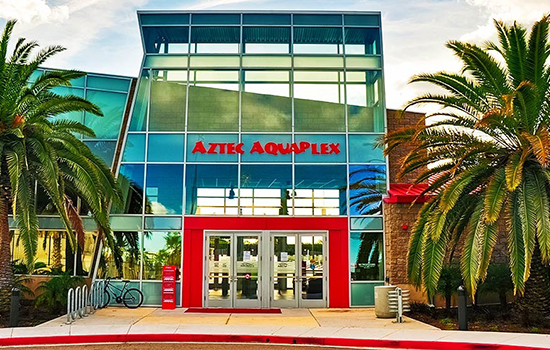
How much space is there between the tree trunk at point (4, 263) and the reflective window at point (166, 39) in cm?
830

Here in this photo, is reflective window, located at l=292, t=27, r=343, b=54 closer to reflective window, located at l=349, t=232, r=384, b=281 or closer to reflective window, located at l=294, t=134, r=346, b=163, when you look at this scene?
reflective window, located at l=294, t=134, r=346, b=163

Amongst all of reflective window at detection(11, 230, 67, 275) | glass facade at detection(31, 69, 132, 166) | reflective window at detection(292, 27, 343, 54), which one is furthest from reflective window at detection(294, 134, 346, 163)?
reflective window at detection(11, 230, 67, 275)

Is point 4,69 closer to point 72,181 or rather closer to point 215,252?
point 72,181

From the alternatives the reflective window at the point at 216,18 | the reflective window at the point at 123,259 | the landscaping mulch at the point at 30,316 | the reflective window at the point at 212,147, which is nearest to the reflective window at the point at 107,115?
the reflective window at the point at 212,147

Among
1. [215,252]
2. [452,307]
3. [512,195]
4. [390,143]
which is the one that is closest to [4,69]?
[215,252]

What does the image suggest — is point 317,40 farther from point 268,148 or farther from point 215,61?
point 268,148

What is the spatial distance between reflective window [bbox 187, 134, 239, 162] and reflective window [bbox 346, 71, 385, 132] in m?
4.32

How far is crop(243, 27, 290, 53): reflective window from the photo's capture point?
2355 cm

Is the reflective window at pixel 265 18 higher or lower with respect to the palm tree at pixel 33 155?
higher

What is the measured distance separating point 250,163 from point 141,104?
183 inches

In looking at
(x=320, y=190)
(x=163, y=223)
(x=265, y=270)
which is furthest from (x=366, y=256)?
(x=163, y=223)

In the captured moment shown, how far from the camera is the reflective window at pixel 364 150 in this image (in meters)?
22.2

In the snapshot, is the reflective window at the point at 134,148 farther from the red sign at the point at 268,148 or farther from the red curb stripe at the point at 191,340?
the red curb stripe at the point at 191,340

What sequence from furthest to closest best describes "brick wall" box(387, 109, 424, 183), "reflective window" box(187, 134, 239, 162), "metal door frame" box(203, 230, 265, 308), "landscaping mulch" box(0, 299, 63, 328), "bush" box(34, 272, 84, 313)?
"brick wall" box(387, 109, 424, 183) < "reflective window" box(187, 134, 239, 162) < "metal door frame" box(203, 230, 265, 308) < "bush" box(34, 272, 84, 313) < "landscaping mulch" box(0, 299, 63, 328)
